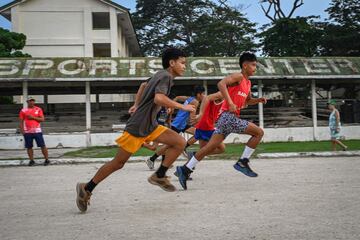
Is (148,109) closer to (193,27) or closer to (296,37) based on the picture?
(296,37)

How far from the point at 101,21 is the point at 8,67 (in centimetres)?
1845

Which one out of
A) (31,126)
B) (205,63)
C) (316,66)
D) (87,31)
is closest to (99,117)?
(205,63)

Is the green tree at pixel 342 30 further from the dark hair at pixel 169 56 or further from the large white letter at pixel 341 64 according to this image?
the dark hair at pixel 169 56

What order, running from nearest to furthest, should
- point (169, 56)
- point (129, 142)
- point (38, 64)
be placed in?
point (129, 142), point (169, 56), point (38, 64)

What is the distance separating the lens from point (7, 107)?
25812mm

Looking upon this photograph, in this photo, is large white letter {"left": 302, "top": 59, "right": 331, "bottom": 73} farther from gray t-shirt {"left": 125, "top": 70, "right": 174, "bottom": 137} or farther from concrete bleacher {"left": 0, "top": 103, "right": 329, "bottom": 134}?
gray t-shirt {"left": 125, "top": 70, "right": 174, "bottom": 137}

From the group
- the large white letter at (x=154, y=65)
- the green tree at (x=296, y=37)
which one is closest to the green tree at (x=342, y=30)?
the green tree at (x=296, y=37)

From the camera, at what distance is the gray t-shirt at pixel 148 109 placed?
18.7ft

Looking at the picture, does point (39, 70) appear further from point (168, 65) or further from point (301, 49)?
point (301, 49)

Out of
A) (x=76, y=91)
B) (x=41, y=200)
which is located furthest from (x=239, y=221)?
(x=76, y=91)

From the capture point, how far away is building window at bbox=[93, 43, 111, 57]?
124ft

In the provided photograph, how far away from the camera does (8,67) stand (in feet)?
73.7

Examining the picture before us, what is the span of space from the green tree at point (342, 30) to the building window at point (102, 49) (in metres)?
17.3

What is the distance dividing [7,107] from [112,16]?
13680mm
